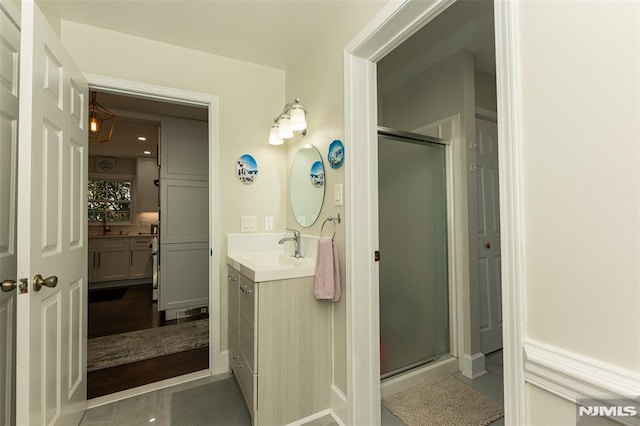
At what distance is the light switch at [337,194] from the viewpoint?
1.75 metres

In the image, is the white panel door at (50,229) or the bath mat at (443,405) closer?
the white panel door at (50,229)

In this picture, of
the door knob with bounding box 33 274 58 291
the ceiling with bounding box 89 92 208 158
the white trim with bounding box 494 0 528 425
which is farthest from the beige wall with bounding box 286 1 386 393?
the ceiling with bounding box 89 92 208 158

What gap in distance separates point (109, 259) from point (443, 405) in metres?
5.76

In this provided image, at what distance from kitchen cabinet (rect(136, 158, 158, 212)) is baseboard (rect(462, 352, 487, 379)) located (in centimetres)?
600

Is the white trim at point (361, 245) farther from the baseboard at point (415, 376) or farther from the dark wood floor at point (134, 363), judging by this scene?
the dark wood floor at point (134, 363)

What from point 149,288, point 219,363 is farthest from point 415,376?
point 149,288

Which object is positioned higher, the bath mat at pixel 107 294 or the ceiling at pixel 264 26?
the ceiling at pixel 264 26

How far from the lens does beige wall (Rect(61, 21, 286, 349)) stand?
2.04 meters

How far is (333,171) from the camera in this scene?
6.04 feet

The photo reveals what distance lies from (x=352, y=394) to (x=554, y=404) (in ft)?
3.48

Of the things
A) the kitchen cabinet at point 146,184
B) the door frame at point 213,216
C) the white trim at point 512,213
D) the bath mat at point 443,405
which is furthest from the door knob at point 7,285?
the kitchen cabinet at point 146,184

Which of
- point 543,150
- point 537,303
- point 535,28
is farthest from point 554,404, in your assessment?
point 535,28

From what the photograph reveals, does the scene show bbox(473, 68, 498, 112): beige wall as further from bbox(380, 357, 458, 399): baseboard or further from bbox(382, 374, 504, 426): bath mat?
bbox(382, 374, 504, 426): bath mat

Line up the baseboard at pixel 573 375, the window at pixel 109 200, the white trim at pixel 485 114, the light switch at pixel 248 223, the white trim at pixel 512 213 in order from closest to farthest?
the baseboard at pixel 573 375, the white trim at pixel 512 213, the light switch at pixel 248 223, the white trim at pixel 485 114, the window at pixel 109 200
